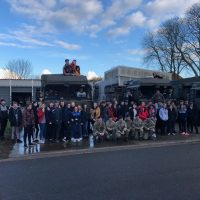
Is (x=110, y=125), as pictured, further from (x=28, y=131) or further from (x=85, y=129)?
(x=28, y=131)

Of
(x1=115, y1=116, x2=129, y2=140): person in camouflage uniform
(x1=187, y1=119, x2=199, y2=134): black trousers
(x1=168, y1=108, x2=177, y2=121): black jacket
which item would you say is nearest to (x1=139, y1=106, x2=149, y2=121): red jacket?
(x1=168, y1=108, x2=177, y2=121): black jacket

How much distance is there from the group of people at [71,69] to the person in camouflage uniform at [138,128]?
408 centimetres

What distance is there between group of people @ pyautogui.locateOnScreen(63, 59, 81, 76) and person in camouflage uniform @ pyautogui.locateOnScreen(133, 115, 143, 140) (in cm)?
408

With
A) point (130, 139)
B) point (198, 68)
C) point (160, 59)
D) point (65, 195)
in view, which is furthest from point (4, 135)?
point (160, 59)

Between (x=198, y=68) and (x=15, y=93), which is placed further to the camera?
(x=198, y=68)

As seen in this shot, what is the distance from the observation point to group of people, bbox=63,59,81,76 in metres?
20.5

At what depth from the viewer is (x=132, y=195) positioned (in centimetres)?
801

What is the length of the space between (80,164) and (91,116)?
7.21 m

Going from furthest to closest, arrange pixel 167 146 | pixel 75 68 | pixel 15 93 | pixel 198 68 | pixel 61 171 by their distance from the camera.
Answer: pixel 198 68
pixel 15 93
pixel 75 68
pixel 167 146
pixel 61 171

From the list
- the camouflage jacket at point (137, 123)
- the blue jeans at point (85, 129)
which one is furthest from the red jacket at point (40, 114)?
the camouflage jacket at point (137, 123)

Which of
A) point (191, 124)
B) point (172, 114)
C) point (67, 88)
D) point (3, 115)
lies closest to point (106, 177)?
point (3, 115)

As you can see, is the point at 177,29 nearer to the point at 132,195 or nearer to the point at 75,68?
the point at 75,68

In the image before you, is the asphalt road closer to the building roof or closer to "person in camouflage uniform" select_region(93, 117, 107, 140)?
"person in camouflage uniform" select_region(93, 117, 107, 140)

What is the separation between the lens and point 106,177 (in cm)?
979
